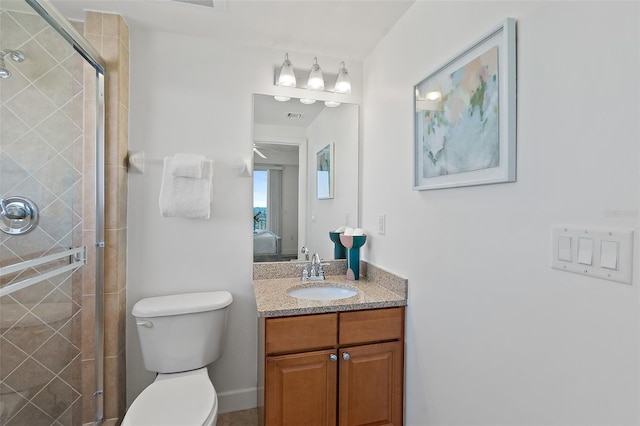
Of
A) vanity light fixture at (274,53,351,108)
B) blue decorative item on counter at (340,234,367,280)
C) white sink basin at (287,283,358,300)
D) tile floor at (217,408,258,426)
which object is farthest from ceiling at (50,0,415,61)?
tile floor at (217,408,258,426)

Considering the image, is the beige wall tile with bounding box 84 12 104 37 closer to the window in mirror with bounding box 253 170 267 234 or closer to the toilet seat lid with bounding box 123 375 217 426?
the window in mirror with bounding box 253 170 267 234

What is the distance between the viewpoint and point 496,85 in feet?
3.44

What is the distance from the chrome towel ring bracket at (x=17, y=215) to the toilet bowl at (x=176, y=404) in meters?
0.86

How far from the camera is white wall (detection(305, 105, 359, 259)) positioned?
2143 mm

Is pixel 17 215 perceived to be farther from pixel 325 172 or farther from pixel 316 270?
pixel 325 172

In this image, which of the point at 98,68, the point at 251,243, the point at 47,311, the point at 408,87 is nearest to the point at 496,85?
the point at 408,87

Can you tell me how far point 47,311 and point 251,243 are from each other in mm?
1021

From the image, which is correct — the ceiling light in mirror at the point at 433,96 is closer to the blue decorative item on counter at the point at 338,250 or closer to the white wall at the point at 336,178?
the white wall at the point at 336,178

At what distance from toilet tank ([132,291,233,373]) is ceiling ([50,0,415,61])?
1539 millimetres

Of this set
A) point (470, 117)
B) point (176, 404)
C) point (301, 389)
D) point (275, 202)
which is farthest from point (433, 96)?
point (176, 404)

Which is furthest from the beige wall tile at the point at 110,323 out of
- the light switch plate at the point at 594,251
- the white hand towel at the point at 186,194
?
the light switch plate at the point at 594,251

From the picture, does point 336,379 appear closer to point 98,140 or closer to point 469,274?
point 469,274

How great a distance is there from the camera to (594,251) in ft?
2.52

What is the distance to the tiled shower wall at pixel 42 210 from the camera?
4.01 ft
